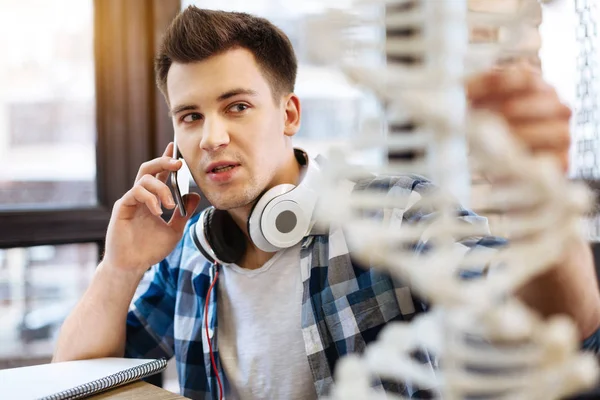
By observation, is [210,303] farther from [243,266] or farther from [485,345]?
[485,345]

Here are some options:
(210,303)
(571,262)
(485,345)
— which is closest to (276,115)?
(210,303)

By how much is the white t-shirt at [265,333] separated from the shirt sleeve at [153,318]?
0.20 metres

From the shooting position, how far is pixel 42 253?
2.01m

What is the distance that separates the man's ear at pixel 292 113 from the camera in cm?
144

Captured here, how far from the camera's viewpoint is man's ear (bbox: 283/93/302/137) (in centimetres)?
144

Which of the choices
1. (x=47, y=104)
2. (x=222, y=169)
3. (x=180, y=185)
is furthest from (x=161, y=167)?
(x=47, y=104)

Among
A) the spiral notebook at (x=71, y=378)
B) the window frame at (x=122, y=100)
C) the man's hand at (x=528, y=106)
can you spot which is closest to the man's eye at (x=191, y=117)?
the spiral notebook at (x=71, y=378)

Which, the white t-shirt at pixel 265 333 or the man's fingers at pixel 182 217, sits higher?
the man's fingers at pixel 182 217

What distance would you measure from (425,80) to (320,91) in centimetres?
195

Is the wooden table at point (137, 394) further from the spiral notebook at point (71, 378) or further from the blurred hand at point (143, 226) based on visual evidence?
the blurred hand at point (143, 226)

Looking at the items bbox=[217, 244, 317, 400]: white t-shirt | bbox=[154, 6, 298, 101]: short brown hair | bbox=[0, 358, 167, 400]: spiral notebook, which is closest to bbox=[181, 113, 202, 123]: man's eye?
bbox=[154, 6, 298, 101]: short brown hair

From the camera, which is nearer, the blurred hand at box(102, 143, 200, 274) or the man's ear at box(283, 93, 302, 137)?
the blurred hand at box(102, 143, 200, 274)

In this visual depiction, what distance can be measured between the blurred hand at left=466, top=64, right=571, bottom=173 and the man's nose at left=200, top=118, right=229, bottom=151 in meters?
0.96

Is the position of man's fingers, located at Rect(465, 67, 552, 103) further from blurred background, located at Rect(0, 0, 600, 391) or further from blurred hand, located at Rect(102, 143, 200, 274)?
blurred background, located at Rect(0, 0, 600, 391)
